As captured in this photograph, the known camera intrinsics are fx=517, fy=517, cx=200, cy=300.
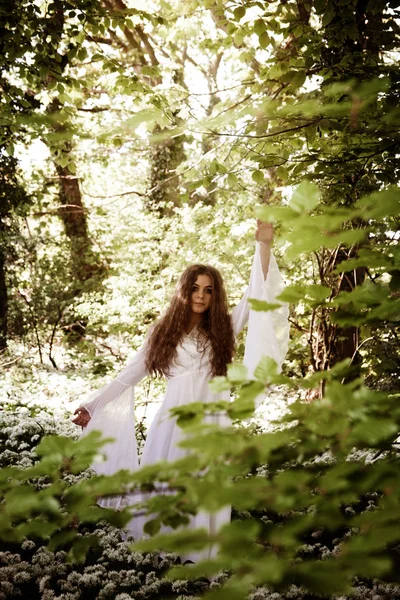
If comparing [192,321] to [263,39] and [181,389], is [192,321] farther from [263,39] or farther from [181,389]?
[263,39]

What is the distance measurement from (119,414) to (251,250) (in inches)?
171

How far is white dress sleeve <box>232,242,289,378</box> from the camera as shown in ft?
10.4

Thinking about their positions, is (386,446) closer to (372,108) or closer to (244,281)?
(372,108)

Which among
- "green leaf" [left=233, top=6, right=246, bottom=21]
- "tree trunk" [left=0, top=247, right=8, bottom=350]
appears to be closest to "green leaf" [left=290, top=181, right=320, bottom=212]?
"green leaf" [left=233, top=6, right=246, bottom=21]

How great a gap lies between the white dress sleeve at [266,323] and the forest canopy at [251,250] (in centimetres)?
28

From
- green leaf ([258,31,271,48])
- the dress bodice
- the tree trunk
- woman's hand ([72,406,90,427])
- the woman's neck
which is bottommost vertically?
woman's hand ([72,406,90,427])

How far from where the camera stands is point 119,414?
3.56m

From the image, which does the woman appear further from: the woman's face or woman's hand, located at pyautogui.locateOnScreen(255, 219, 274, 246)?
woman's hand, located at pyautogui.locateOnScreen(255, 219, 274, 246)

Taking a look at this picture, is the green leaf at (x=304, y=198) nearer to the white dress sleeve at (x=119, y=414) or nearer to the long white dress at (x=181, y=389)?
the long white dress at (x=181, y=389)

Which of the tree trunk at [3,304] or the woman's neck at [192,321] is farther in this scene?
the tree trunk at [3,304]

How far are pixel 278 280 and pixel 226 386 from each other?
7.00ft

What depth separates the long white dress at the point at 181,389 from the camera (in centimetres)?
319

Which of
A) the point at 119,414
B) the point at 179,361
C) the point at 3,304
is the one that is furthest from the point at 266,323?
the point at 3,304

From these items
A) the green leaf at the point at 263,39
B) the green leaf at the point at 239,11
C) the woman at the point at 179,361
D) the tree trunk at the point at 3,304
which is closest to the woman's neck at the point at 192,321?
the woman at the point at 179,361
